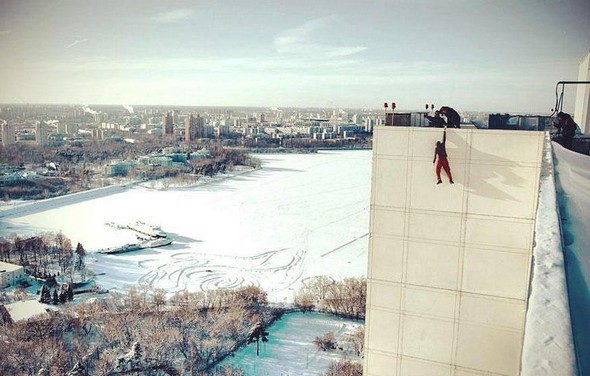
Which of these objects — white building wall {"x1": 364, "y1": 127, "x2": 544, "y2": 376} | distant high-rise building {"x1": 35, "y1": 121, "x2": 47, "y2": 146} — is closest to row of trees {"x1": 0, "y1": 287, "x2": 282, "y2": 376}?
white building wall {"x1": 364, "y1": 127, "x2": 544, "y2": 376}

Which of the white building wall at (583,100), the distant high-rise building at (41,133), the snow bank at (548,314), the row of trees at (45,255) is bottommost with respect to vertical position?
the row of trees at (45,255)

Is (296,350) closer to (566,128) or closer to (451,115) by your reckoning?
(566,128)

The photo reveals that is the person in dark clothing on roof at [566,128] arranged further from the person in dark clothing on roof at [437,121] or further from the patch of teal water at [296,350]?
the patch of teal water at [296,350]

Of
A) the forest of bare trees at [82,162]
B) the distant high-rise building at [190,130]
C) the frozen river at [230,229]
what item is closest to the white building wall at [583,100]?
the frozen river at [230,229]

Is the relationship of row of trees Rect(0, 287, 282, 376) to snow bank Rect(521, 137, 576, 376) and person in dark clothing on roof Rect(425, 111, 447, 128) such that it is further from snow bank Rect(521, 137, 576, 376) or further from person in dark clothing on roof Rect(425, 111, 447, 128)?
snow bank Rect(521, 137, 576, 376)

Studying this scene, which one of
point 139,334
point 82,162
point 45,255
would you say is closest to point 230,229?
point 45,255

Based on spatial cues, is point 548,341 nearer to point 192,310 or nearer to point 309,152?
point 192,310
